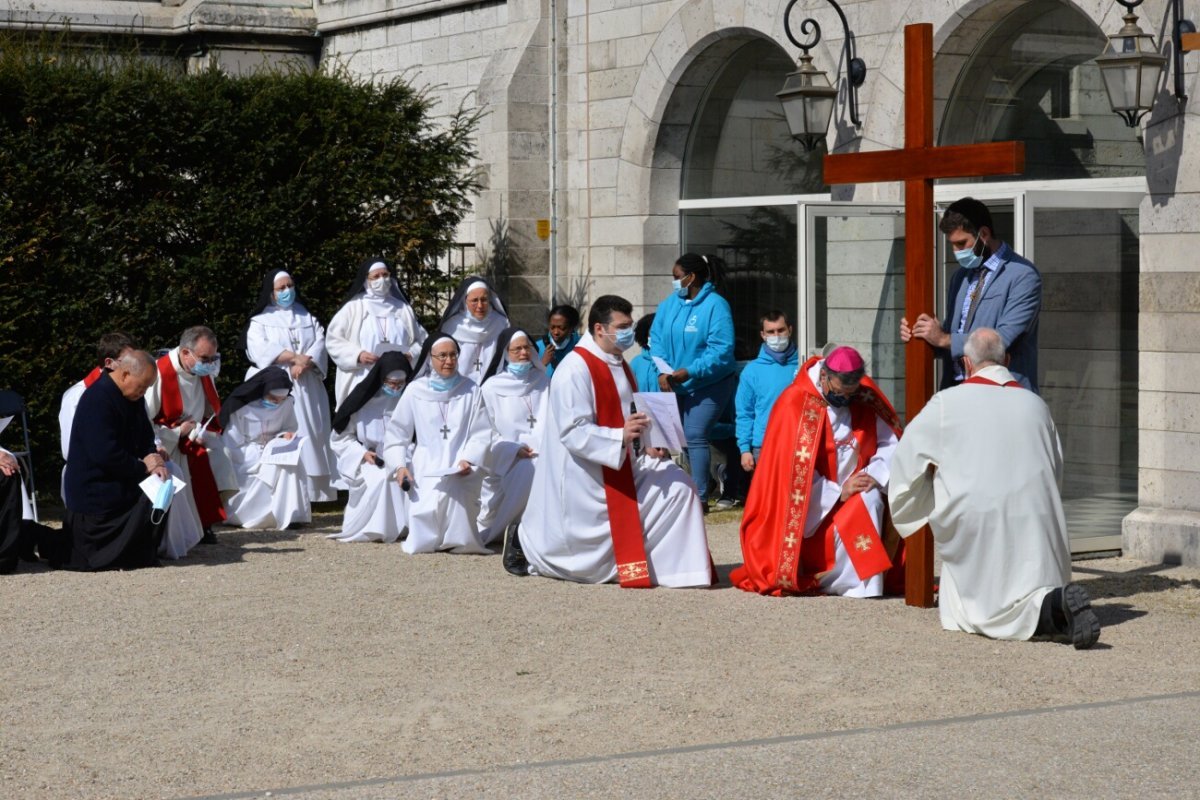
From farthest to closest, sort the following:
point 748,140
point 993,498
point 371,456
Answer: point 748,140
point 371,456
point 993,498

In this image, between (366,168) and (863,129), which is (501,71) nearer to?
(366,168)

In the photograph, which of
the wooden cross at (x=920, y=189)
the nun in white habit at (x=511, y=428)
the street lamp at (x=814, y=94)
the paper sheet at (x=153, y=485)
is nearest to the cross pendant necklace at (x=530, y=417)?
the nun in white habit at (x=511, y=428)

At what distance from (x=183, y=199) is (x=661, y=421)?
17.8ft

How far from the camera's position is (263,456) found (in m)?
12.5

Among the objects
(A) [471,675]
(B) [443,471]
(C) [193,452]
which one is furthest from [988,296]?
(C) [193,452]

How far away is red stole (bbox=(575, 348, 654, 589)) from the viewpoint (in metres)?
9.70

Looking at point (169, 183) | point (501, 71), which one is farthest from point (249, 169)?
point (501, 71)

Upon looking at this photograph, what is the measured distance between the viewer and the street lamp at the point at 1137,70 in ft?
33.6

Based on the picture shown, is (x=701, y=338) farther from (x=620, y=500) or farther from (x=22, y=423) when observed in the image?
(x=22, y=423)

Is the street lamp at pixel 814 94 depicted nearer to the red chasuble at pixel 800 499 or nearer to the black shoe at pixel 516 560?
the red chasuble at pixel 800 499

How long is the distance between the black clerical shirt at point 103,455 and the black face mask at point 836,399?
3.97 metres

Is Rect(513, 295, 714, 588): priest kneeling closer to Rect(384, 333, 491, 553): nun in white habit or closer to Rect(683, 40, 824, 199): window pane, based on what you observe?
Rect(384, 333, 491, 553): nun in white habit

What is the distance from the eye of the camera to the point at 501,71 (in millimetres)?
15922

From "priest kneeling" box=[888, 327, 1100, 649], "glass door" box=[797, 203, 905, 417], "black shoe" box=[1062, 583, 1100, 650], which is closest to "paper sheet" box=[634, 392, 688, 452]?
"priest kneeling" box=[888, 327, 1100, 649]
